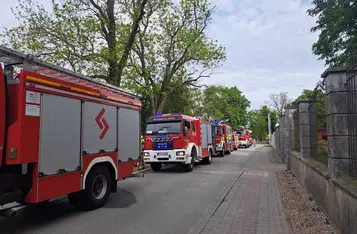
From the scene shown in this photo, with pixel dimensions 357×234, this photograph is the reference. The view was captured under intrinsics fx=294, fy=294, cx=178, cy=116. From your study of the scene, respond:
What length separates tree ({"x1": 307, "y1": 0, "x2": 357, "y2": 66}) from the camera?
18.0 m

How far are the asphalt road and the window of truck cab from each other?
14.8 ft

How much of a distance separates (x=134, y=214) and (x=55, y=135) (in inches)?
96.0

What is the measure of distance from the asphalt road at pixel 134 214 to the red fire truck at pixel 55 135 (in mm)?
562

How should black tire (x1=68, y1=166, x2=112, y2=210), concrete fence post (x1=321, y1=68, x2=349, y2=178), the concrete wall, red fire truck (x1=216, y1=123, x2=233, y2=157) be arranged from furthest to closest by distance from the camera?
1. red fire truck (x1=216, y1=123, x2=233, y2=157)
2. black tire (x1=68, y1=166, x2=112, y2=210)
3. concrete fence post (x1=321, y1=68, x2=349, y2=178)
4. the concrete wall

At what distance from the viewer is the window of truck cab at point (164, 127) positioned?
45.5 ft

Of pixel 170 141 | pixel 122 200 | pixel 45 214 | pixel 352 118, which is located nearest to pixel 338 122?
pixel 352 118

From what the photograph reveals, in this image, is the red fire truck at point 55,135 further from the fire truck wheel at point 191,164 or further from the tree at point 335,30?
the tree at point 335,30

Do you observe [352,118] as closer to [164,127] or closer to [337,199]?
[337,199]

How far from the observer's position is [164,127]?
14148mm

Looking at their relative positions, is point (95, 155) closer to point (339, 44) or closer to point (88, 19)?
point (88, 19)

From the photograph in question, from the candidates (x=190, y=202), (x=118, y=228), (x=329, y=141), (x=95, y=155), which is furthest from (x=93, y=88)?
(x=329, y=141)

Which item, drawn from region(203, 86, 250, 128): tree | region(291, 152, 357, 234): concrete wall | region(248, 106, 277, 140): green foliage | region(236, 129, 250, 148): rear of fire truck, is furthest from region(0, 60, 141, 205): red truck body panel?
region(248, 106, 277, 140): green foliage

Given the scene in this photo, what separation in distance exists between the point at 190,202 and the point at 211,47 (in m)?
18.9

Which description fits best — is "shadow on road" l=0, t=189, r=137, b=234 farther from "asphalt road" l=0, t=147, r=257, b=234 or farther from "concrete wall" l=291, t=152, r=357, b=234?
"concrete wall" l=291, t=152, r=357, b=234
